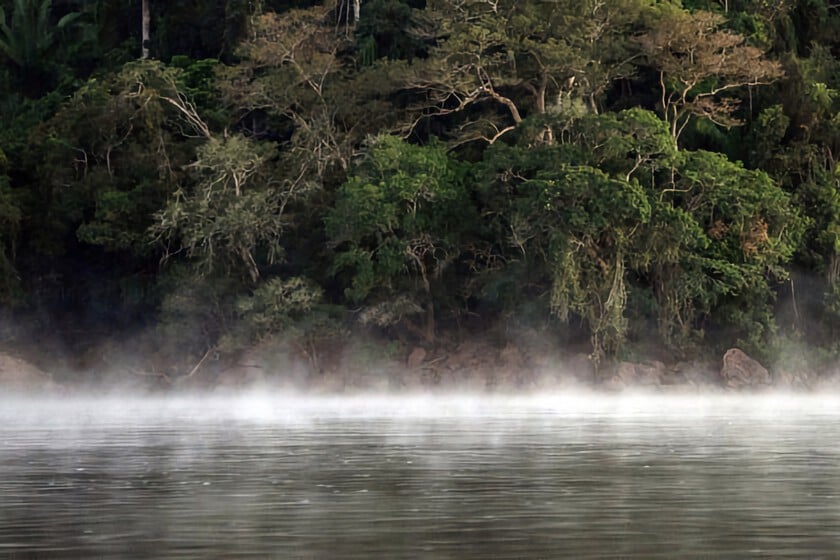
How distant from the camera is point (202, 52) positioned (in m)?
54.2

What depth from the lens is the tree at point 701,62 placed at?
43094mm

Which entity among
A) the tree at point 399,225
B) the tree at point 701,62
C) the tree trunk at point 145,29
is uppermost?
the tree trunk at point 145,29

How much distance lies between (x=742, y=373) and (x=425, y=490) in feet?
98.9

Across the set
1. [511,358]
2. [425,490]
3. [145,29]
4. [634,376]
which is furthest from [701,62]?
[425,490]

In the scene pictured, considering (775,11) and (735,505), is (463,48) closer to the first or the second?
(775,11)

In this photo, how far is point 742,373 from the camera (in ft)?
138

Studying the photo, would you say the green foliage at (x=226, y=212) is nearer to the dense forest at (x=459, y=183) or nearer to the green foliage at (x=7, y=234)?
the dense forest at (x=459, y=183)

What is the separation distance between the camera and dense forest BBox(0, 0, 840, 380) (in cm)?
4216

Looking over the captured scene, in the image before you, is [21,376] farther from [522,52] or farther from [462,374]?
[522,52]

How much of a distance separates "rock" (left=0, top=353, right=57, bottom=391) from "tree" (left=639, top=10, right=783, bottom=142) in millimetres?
18751

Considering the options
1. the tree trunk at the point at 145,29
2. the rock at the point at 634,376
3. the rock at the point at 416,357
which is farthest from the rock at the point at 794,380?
the tree trunk at the point at 145,29

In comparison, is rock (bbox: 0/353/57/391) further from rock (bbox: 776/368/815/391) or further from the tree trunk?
rock (bbox: 776/368/815/391)

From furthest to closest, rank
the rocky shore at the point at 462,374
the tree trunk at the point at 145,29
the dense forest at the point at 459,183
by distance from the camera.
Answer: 1. the tree trunk at the point at 145,29
2. the dense forest at the point at 459,183
3. the rocky shore at the point at 462,374

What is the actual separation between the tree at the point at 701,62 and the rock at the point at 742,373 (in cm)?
638
